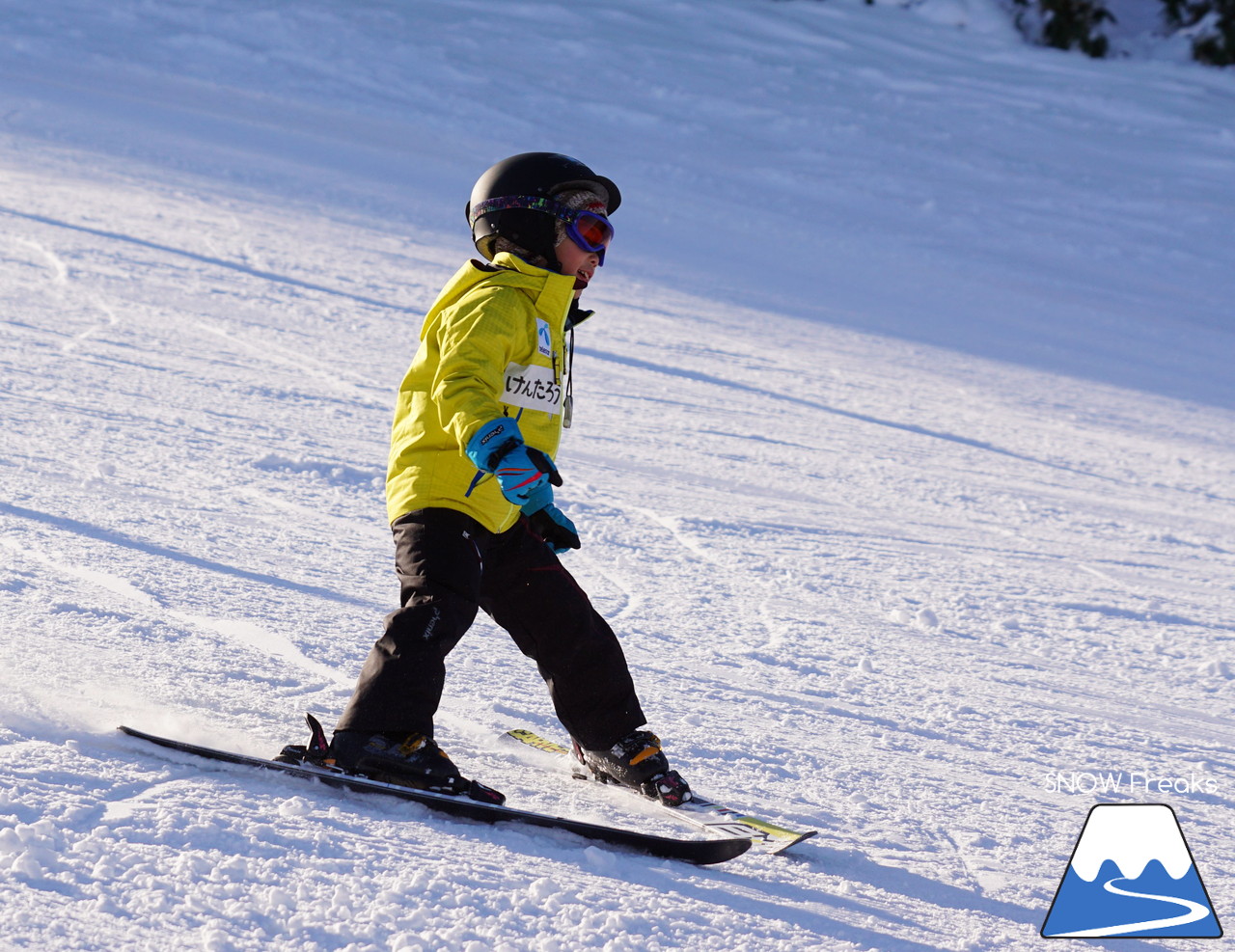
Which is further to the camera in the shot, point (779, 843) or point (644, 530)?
point (644, 530)

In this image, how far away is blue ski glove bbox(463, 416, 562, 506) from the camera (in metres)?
2.24

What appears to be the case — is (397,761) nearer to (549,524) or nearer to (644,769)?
(644,769)

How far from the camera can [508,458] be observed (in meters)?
2.24

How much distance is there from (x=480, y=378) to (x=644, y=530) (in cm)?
218

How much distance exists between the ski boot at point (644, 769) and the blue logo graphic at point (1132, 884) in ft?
2.37

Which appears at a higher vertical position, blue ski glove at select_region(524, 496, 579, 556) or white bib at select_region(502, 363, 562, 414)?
white bib at select_region(502, 363, 562, 414)

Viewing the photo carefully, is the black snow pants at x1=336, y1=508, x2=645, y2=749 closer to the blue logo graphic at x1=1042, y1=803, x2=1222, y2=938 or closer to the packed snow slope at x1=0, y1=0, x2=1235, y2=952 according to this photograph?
the packed snow slope at x1=0, y1=0, x2=1235, y2=952

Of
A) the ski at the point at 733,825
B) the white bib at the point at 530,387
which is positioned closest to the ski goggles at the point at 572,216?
the white bib at the point at 530,387

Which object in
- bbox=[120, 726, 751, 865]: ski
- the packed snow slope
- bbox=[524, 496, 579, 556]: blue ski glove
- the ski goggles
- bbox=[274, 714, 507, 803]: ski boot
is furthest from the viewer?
bbox=[524, 496, 579, 556]: blue ski glove

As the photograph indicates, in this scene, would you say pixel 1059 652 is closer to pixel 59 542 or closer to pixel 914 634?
pixel 914 634

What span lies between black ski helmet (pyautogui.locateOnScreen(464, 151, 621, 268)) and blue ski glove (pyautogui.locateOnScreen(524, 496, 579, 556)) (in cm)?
50

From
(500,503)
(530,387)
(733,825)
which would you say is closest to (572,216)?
(530,387)

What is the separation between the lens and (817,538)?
468 centimetres

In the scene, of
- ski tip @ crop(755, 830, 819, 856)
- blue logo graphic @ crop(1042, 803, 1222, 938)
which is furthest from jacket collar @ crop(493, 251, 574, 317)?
blue logo graphic @ crop(1042, 803, 1222, 938)
